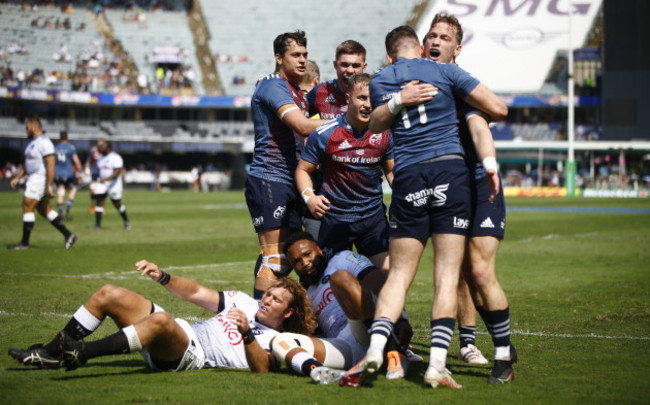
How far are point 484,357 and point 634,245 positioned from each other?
12466 mm

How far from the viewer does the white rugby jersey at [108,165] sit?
22562mm

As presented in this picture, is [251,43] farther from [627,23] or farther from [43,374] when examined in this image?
[43,374]

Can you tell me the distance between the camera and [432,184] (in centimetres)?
589

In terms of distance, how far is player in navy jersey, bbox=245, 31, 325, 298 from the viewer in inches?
305

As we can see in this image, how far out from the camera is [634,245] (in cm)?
1805

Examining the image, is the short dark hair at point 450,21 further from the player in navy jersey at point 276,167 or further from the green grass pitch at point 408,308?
the green grass pitch at point 408,308

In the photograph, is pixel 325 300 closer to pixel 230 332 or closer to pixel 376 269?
pixel 376 269

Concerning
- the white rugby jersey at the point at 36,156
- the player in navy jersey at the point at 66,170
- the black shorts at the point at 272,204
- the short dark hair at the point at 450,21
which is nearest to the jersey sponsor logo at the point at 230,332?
the black shorts at the point at 272,204

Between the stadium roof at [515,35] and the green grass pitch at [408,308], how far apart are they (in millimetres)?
47883

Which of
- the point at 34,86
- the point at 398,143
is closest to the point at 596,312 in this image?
the point at 398,143

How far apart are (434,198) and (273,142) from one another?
246 centimetres

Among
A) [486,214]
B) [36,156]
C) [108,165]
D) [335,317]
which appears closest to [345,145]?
[335,317]

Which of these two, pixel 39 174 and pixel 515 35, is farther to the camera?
pixel 515 35

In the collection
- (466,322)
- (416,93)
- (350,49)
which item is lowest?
(466,322)
